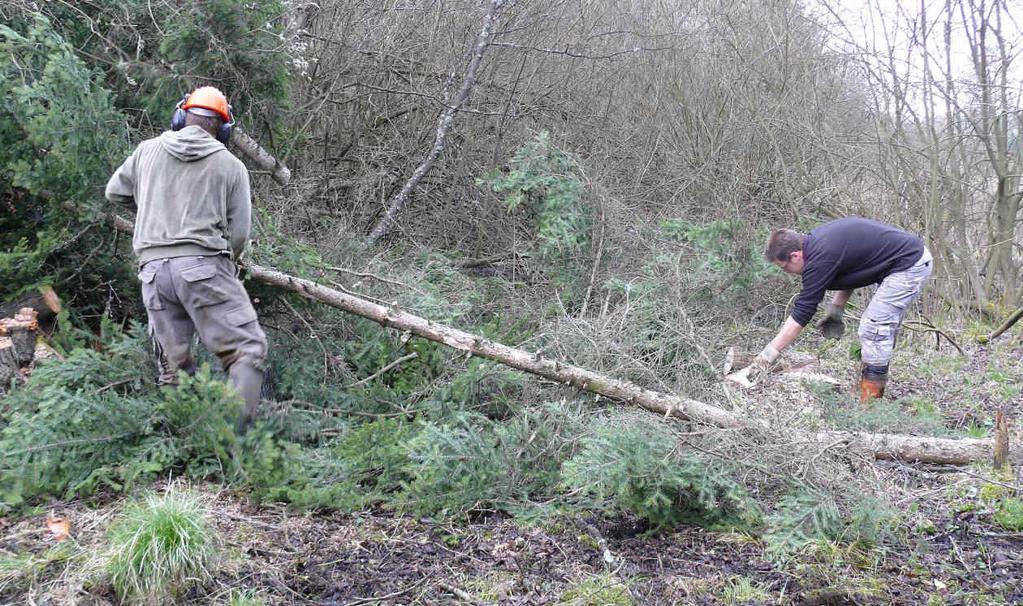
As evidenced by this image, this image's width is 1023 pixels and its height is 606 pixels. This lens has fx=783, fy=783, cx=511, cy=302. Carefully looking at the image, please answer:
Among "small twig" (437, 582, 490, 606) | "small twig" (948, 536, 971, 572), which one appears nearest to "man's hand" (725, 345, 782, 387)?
"small twig" (948, 536, 971, 572)

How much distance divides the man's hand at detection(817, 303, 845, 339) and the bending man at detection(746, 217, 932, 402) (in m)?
0.27

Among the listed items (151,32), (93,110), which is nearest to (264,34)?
(151,32)

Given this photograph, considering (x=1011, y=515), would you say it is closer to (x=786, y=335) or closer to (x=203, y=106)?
(x=786, y=335)

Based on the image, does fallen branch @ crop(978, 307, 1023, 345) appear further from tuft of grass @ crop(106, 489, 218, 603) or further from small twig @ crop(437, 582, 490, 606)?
tuft of grass @ crop(106, 489, 218, 603)

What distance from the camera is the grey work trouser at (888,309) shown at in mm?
5699

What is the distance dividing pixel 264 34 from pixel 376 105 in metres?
3.63

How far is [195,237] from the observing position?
405 cm

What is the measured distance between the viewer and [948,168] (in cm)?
910

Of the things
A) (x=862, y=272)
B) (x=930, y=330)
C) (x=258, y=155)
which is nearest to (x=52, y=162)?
(x=258, y=155)

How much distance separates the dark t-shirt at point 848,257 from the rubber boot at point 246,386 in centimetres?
355

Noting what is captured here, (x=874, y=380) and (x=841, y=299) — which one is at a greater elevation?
(x=841, y=299)

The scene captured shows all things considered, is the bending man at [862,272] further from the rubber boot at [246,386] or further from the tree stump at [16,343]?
the tree stump at [16,343]

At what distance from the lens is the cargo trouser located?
4074 mm

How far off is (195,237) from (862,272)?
4503mm
